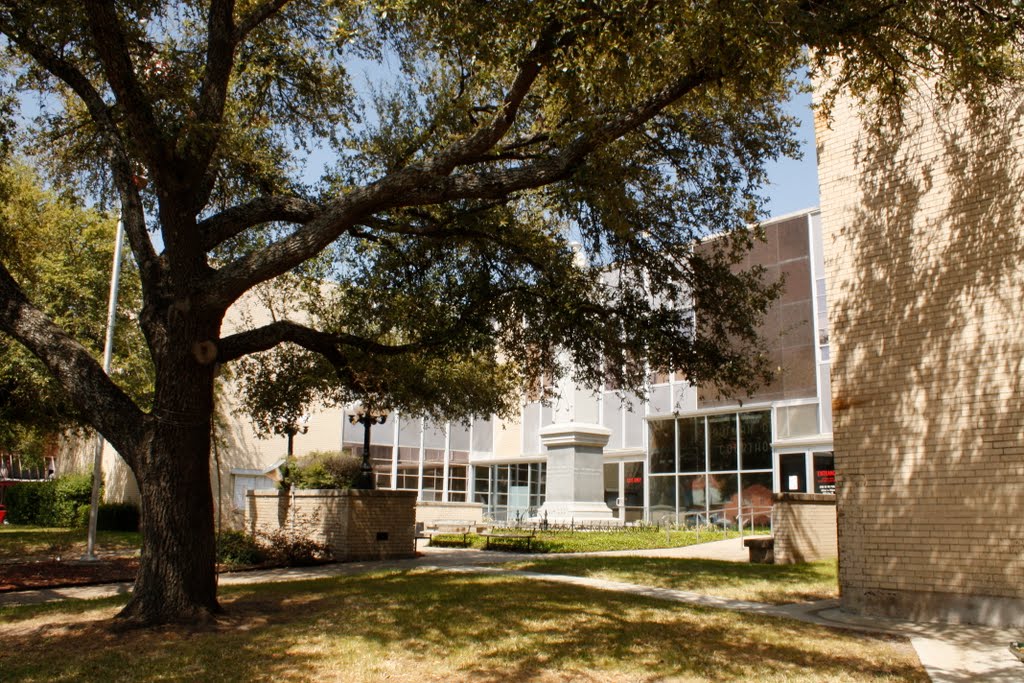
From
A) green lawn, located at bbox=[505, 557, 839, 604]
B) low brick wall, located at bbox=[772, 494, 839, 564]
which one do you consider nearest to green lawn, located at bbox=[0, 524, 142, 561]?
green lawn, located at bbox=[505, 557, 839, 604]

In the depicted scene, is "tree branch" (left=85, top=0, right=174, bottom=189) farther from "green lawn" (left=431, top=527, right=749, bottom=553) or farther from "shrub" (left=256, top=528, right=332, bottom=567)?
"green lawn" (left=431, top=527, right=749, bottom=553)

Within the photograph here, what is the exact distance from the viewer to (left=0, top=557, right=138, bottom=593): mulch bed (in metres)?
13.4

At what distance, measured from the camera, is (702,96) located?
33.6 feet

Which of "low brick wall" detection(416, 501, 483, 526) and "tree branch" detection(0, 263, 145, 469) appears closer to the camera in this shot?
"tree branch" detection(0, 263, 145, 469)

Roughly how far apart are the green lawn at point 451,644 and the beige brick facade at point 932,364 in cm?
149

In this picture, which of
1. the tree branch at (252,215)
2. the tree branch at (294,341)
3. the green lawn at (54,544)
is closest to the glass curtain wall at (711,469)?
the green lawn at (54,544)

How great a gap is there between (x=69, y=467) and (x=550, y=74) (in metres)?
35.8

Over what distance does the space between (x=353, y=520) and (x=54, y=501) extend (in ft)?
66.5

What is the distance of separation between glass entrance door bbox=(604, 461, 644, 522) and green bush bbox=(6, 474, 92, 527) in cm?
1991

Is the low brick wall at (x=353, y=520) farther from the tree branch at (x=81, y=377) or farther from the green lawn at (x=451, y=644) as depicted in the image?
the tree branch at (x=81, y=377)

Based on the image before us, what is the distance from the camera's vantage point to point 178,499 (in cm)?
895

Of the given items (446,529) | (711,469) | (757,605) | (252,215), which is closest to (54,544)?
(446,529)

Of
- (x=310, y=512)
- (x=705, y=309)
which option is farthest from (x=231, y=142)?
(x=310, y=512)

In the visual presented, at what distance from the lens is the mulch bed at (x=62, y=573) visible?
13.4 meters
